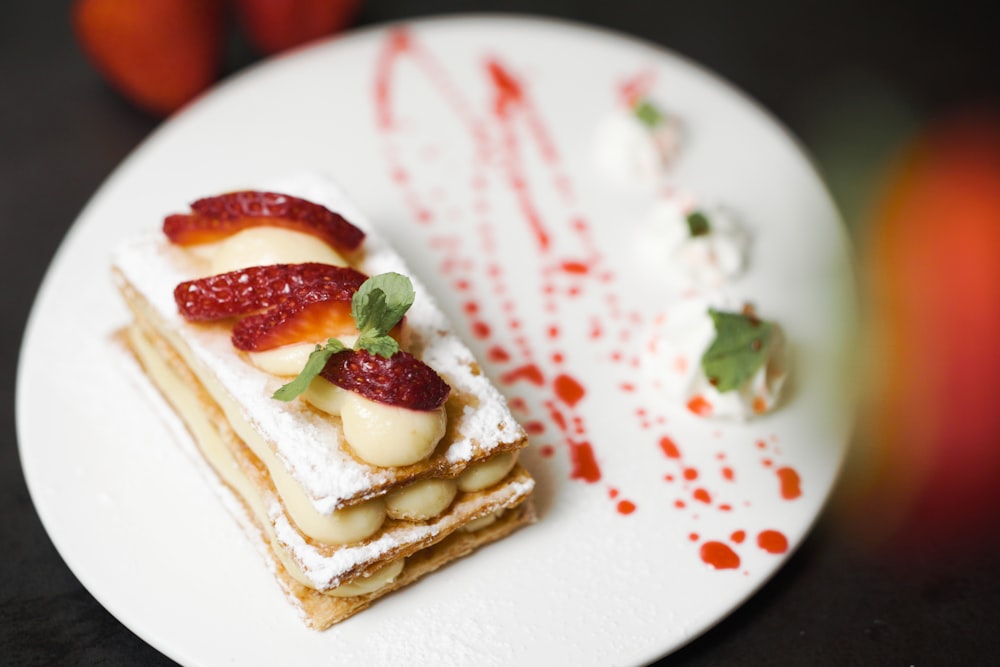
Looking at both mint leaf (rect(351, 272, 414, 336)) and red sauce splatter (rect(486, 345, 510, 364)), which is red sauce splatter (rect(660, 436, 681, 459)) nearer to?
red sauce splatter (rect(486, 345, 510, 364))

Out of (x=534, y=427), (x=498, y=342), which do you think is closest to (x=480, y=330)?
(x=498, y=342)

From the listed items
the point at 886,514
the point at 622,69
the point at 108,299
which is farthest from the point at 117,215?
the point at 886,514

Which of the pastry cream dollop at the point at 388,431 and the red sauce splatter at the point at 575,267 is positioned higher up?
the red sauce splatter at the point at 575,267

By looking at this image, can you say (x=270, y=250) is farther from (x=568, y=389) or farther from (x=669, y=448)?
(x=669, y=448)

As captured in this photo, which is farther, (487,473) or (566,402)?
(566,402)

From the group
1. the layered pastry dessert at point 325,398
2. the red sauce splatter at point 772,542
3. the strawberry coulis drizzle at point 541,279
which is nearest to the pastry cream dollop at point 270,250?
the layered pastry dessert at point 325,398

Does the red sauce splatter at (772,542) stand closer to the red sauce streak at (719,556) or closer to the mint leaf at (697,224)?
the red sauce streak at (719,556)

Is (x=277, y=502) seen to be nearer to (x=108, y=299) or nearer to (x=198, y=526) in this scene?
(x=198, y=526)
